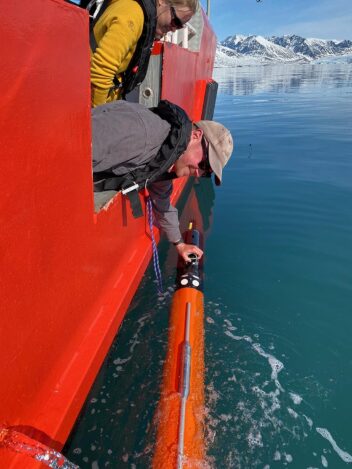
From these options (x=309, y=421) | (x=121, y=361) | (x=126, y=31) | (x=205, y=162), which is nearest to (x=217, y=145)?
(x=205, y=162)

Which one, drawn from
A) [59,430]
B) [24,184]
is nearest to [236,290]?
[59,430]

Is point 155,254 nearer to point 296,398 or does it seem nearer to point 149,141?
point 149,141

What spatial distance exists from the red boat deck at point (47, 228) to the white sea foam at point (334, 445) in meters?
1.39

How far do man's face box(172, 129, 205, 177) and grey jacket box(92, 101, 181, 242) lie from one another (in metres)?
0.19

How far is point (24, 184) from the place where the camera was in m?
1.23

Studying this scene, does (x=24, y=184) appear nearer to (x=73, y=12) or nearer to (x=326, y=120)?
(x=73, y=12)

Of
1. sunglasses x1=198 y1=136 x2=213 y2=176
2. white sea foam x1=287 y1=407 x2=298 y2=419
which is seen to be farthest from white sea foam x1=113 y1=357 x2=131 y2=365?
sunglasses x1=198 y1=136 x2=213 y2=176

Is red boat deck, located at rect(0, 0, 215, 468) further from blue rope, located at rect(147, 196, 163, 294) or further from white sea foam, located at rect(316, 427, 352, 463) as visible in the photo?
white sea foam, located at rect(316, 427, 352, 463)

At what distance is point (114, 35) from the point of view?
220 centimetres

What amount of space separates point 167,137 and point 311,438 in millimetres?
1963

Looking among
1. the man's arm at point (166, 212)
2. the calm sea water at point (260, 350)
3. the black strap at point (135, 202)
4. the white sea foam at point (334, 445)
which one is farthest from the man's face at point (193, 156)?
the white sea foam at point (334, 445)

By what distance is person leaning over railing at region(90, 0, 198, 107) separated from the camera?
221 cm

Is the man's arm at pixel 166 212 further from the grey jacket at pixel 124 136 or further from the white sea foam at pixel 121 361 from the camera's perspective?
the white sea foam at pixel 121 361

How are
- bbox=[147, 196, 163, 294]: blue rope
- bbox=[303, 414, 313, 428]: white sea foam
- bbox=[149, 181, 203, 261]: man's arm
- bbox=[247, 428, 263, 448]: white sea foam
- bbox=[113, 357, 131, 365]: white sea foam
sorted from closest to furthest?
bbox=[247, 428, 263, 448]: white sea foam
bbox=[303, 414, 313, 428]: white sea foam
bbox=[113, 357, 131, 365]: white sea foam
bbox=[149, 181, 203, 261]: man's arm
bbox=[147, 196, 163, 294]: blue rope
